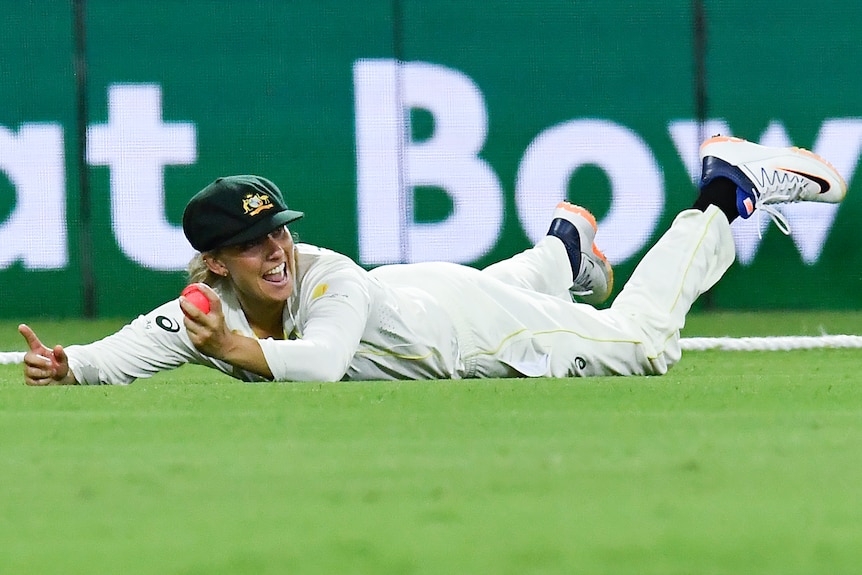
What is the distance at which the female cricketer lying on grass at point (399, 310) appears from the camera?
345 cm

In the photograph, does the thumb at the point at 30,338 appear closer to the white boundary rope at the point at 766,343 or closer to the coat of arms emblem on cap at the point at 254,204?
the coat of arms emblem on cap at the point at 254,204

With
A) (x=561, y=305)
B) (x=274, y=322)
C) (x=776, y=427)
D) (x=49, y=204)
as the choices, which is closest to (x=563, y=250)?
(x=561, y=305)

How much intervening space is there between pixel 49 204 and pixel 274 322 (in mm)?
3423

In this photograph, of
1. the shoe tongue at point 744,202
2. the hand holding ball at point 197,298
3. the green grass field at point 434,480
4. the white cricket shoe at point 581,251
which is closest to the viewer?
the green grass field at point 434,480

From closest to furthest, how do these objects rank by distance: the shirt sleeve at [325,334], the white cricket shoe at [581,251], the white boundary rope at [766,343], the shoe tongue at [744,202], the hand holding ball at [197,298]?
1. the hand holding ball at [197,298]
2. the shirt sleeve at [325,334]
3. the shoe tongue at [744,202]
4. the white cricket shoe at [581,251]
5. the white boundary rope at [766,343]

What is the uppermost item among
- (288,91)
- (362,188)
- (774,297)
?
(288,91)

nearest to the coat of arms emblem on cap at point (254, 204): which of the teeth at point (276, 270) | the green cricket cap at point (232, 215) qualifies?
the green cricket cap at point (232, 215)

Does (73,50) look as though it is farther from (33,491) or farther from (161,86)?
(33,491)

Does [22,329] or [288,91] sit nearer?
[22,329]

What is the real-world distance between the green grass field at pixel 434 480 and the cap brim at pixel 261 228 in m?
0.34

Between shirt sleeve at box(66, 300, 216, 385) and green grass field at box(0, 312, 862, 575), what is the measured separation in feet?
0.70

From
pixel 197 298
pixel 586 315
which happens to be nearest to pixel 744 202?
pixel 586 315

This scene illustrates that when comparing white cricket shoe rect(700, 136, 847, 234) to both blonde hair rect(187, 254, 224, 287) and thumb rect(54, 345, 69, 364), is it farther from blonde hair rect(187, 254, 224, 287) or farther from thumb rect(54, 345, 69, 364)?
thumb rect(54, 345, 69, 364)

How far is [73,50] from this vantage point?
689 cm
